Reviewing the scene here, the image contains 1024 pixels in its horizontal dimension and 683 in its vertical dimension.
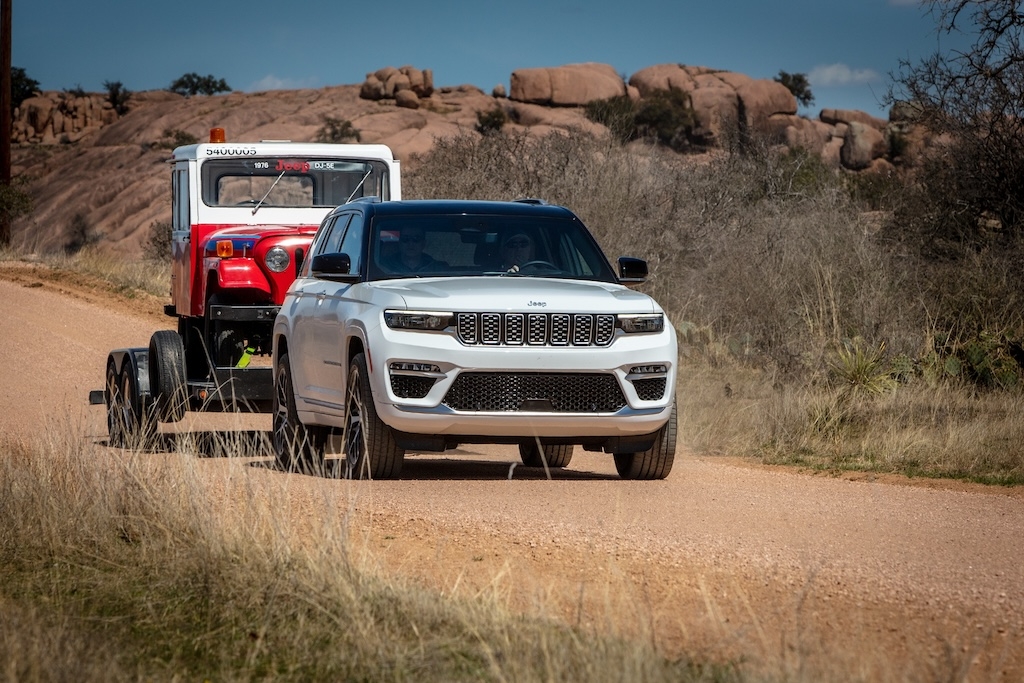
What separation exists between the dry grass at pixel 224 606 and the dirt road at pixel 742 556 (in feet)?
1.10

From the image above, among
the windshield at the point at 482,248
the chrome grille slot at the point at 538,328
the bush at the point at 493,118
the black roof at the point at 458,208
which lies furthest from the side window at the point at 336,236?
the bush at the point at 493,118

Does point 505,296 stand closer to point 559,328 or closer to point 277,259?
point 559,328

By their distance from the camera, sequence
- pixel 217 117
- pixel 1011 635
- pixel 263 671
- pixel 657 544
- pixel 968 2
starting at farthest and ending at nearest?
pixel 217 117 < pixel 968 2 < pixel 657 544 < pixel 1011 635 < pixel 263 671

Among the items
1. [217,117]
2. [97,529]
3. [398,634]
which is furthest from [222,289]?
[217,117]

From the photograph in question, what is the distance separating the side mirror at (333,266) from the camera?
10008 mm

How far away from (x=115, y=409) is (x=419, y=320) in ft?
16.8

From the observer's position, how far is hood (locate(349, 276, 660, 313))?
9.25 m

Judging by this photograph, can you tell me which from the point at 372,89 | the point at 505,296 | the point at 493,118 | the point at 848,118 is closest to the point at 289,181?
the point at 505,296

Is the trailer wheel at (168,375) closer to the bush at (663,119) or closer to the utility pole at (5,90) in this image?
the utility pole at (5,90)

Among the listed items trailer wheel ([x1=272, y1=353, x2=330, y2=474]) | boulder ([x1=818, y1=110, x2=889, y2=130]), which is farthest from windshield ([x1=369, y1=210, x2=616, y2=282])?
boulder ([x1=818, y1=110, x2=889, y2=130])

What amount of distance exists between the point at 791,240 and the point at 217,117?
204ft

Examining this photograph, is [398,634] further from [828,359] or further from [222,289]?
[828,359]

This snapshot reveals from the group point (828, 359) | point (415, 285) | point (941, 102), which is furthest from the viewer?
point (941, 102)

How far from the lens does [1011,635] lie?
5.88 metres
